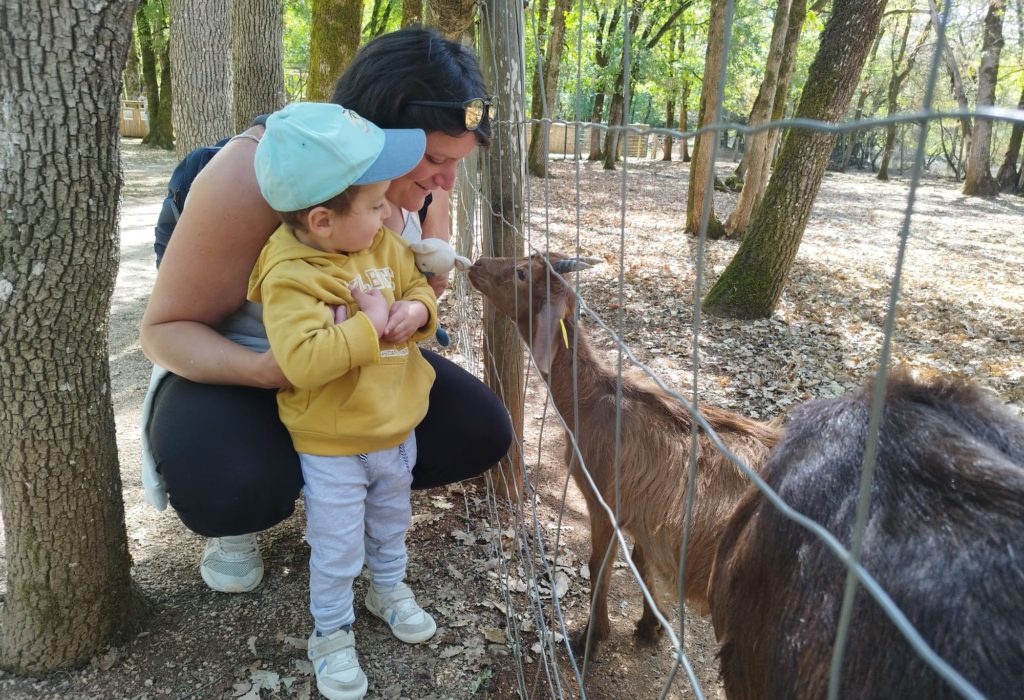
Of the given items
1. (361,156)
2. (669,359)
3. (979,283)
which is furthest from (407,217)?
(979,283)

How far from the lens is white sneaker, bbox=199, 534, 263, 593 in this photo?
99.9 inches

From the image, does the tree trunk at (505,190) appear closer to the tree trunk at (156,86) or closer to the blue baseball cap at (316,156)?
the blue baseball cap at (316,156)

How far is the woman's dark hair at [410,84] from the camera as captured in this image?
6.85 feet

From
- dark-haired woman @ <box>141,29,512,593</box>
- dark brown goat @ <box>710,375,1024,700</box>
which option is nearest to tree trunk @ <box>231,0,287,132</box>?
dark-haired woman @ <box>141,29,512,593</box>

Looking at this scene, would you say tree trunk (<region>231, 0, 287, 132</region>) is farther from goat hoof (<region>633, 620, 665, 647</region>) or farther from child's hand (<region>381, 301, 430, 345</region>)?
goat hoof (<region>633, 620, 665, 647</region>)

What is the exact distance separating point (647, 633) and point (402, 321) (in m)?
1.77

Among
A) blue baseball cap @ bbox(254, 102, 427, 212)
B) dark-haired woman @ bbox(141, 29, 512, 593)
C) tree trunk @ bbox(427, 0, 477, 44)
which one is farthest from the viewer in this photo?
tree trunk @ bbox(427, 0, 477, 44)

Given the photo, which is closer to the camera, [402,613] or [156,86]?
[402,613]

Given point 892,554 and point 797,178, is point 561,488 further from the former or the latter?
point 797,178

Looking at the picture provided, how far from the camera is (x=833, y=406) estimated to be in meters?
1.38

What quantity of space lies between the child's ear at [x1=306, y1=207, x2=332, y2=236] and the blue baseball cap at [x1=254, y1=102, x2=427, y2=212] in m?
0.03

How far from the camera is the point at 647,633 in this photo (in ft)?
9.46

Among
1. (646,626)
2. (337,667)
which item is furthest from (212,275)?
(646,626)

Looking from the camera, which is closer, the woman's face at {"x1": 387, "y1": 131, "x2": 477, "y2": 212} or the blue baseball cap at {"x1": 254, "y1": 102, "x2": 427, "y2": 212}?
the blue baseball cap at {"x1": 254, "y1": 102, "x2": 427, "y2": 212}
